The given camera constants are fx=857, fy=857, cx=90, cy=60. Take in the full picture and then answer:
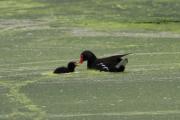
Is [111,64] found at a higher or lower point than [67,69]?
higher

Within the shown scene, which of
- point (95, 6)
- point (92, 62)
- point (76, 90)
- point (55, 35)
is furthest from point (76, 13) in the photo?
point (76, 90)

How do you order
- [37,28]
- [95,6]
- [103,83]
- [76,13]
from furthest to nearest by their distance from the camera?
[95,6] < [76,13] < [37,28] < [103,83]

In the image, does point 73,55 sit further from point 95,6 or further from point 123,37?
point 95,6

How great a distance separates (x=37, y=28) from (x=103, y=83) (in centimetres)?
821

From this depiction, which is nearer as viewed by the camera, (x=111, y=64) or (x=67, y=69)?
(x=111, y=64)

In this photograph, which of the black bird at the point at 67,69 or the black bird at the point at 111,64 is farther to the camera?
the black bird at the point at 67,69

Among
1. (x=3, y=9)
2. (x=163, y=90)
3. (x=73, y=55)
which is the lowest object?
(x=3, y=9)

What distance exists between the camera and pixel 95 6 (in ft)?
76.8

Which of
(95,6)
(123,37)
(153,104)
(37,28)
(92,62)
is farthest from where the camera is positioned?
(95,6)

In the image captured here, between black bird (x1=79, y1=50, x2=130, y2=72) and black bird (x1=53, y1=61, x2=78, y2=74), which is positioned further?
black bird (x1=53, y1=61, x2=78, y2=74)

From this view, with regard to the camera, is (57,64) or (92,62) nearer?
(92,62)

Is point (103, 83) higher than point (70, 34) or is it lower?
higher

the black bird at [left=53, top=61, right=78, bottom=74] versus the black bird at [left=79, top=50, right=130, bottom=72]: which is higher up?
the black bird at [left=79, top=50, right=130, bottom=72]

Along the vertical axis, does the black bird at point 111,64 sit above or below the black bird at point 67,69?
above
